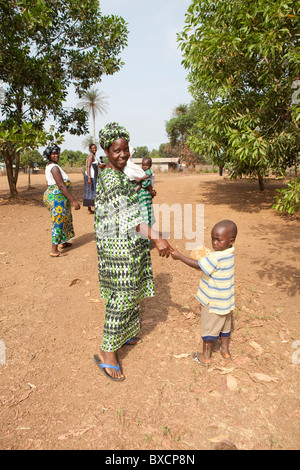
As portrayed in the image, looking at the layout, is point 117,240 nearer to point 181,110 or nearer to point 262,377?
point 262,377

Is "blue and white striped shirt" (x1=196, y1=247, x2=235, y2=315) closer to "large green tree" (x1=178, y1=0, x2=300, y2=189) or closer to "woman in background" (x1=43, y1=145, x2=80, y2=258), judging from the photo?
"woman in background" (x1=43, y1=145, x2=80, y2=258)

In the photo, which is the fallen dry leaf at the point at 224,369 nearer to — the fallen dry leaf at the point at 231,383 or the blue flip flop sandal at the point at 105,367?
the fallen dry leaf at the point at 231,383

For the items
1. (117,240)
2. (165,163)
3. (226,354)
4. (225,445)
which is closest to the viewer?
(225,445)

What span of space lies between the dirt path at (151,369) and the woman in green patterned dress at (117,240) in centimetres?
39

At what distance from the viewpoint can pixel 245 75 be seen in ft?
32.3

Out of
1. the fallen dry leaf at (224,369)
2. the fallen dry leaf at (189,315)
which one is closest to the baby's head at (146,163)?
the fallen dry leaf at (189,315)

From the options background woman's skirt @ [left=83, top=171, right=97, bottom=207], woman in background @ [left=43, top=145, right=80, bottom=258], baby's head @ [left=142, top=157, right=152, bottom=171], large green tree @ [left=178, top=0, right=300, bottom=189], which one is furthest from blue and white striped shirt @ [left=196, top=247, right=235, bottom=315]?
background woman's skirt @ [left=83, top=171, right=97, bottom=207]

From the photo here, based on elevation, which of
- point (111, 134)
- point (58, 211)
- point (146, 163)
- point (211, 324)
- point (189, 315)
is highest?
point (111, 134)

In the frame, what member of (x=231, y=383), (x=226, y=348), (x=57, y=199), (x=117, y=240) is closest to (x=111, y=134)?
(x=117, y=240)

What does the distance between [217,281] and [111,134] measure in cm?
149

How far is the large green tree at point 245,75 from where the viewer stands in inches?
294

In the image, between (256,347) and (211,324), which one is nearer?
(211,324)
